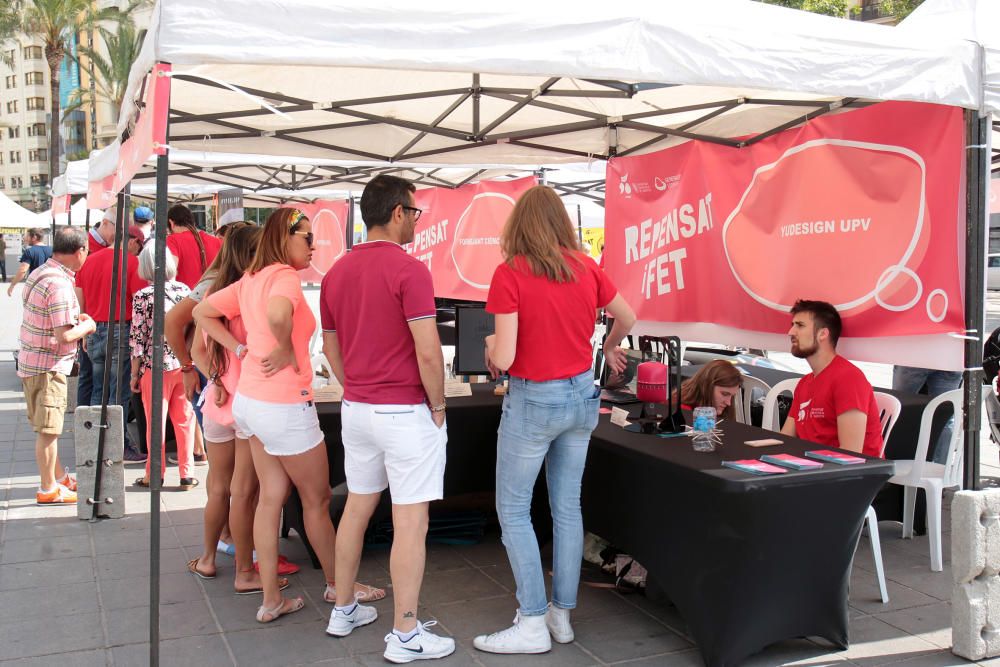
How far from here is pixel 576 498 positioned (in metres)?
3.26

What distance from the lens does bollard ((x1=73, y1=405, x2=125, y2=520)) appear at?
4.88 metres

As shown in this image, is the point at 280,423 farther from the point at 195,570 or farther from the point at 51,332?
the point at 51,332

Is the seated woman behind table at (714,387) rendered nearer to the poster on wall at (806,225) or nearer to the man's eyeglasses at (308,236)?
the poster on wall at (806,225)

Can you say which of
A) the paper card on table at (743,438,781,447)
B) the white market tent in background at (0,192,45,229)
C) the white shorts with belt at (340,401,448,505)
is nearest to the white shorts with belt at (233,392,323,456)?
the white shorts with belt at (340,401,448,505)

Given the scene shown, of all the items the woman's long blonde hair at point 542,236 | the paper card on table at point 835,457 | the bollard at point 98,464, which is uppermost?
the woman's long blonde hair at point 542,236

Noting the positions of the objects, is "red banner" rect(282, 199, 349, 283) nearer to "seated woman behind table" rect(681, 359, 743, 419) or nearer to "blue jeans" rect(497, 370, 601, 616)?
"seated woman behind table" rect(681, 359, 743, 419)

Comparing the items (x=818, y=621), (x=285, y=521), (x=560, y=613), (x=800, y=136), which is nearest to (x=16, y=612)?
(x=285, y=521)

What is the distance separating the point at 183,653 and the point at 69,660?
401mm

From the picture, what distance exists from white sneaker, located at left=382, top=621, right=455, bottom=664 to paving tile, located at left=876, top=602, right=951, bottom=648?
5.85 ft

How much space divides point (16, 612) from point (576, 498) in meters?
2.38

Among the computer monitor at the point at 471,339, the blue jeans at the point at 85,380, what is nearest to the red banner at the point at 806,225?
the computer monitor at the point at 471,339

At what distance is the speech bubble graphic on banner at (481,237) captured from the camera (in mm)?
7836

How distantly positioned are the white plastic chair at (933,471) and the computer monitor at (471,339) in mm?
2078

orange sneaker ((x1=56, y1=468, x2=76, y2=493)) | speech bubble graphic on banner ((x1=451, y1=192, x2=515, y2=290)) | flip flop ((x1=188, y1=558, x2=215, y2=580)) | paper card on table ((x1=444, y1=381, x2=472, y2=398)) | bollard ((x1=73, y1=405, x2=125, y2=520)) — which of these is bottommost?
flip flop ((x1=188, y1=558, x2=215, y2=580))
